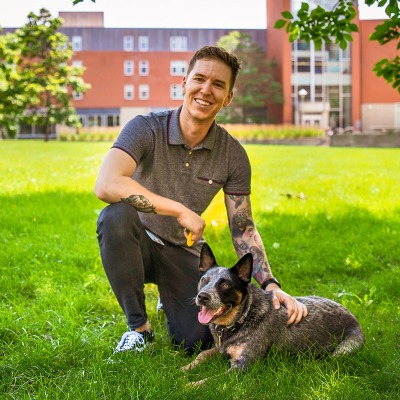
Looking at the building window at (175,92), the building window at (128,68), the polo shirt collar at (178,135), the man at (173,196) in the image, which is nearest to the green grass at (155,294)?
the man at (173,196)

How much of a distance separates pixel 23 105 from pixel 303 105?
26360mm

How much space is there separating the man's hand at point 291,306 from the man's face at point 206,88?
1.09m

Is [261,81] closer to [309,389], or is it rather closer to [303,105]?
[303,105]

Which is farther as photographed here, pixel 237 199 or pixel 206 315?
pixel 237 199

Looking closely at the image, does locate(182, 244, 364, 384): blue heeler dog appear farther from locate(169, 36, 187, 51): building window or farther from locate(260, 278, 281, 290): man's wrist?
locate(169, 36, 187, 51): building window

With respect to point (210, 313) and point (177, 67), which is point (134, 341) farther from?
point (177, 67)

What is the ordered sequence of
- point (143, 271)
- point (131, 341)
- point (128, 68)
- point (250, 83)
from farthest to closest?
point (128, 68), point (250, 83), point (143, 271), point (131, 341)

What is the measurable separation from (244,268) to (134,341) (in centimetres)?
80

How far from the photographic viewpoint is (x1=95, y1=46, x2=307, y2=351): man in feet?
11.2

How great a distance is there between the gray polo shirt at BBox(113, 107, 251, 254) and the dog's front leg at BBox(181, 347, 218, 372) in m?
0.78

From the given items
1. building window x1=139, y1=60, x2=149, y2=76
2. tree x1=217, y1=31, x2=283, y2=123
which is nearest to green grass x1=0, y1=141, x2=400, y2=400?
tree x1=217, y1=31, x2=283, y2=123

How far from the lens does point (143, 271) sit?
3.62 metres

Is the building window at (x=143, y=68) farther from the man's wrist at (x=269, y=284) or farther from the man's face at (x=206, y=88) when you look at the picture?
the man's wrist at (x=269, y=284)

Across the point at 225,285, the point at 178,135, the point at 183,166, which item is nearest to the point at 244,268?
the point at 225,285
